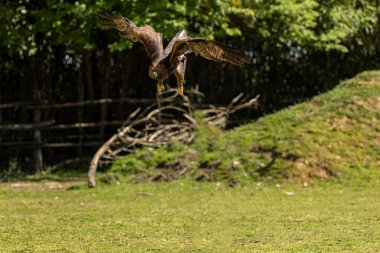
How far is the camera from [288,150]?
14.9 m

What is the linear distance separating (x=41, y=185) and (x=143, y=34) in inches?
357

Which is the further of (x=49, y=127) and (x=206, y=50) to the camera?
(x=49, y=127)

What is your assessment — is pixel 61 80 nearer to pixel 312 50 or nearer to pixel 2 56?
pixel 2 56

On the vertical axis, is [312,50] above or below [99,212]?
above

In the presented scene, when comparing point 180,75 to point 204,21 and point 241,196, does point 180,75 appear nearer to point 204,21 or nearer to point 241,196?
point 241,196

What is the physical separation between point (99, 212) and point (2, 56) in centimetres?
846

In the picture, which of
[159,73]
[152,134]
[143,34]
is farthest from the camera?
[152,134]

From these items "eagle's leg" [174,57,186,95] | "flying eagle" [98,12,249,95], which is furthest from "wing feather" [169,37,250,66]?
"eagle's leg" [174,57,186,95]

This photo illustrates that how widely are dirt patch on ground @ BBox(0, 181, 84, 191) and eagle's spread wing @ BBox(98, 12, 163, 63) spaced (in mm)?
8047

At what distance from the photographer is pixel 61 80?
65.1 ft

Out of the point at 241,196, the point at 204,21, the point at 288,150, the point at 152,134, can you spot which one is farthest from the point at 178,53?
the point at 204,21

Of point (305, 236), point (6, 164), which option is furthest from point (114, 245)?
point (6, 164)

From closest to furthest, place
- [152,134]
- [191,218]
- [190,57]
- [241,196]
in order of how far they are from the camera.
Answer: [191,218] < [241,196] < [152,134] < [190,57]

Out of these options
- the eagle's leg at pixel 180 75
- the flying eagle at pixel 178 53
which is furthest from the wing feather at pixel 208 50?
the eagle's leg at pixel 180 75
